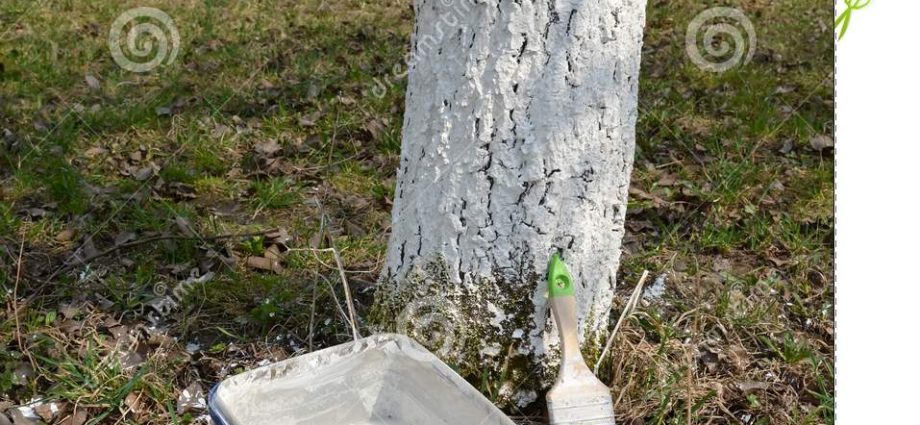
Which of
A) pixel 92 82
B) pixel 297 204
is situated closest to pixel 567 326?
pixel 297 204

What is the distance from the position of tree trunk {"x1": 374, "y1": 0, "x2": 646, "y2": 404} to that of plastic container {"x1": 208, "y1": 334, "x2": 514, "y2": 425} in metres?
0.15

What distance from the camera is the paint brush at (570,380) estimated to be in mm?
1993

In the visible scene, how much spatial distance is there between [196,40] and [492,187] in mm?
3429

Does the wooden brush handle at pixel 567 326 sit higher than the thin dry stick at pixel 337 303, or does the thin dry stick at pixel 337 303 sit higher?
the wooden brush handle at pixel 567 326

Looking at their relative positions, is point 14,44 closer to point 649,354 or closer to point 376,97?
point 376,97

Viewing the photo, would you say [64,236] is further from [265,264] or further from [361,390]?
[361,390]

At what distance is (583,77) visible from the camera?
1.95 metres
